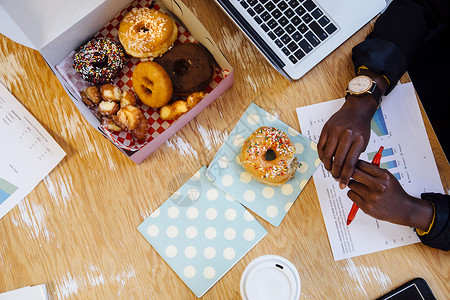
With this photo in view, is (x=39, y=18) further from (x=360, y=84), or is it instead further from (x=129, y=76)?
(x=360, y=84)

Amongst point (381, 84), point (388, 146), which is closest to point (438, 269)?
point (388, 146)

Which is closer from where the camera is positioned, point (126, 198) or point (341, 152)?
point (341, 152)

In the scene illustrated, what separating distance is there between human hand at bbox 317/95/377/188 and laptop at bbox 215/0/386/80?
139mm

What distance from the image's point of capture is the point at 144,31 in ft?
2.88

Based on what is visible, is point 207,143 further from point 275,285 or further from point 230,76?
point 275,285

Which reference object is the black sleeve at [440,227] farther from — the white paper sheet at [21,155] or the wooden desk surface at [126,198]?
the white paper sheet at [21,155]

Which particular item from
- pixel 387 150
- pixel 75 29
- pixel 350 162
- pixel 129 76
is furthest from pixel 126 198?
pixel 387 150

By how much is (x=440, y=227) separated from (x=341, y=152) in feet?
0.89

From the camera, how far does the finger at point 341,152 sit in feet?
2.53

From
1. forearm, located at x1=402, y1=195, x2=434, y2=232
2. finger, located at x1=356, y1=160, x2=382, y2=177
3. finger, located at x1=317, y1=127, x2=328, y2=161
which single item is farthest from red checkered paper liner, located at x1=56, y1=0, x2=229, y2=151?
forearm, located at x1=402, y1=195, x2=434, y2=232

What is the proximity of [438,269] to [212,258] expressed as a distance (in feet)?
1.69

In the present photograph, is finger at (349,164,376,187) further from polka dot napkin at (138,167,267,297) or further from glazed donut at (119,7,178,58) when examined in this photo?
glazed donut at (119,7,178,58)

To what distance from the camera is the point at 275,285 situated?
77 cm

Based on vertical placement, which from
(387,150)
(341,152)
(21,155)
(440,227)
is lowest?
(440,227)
